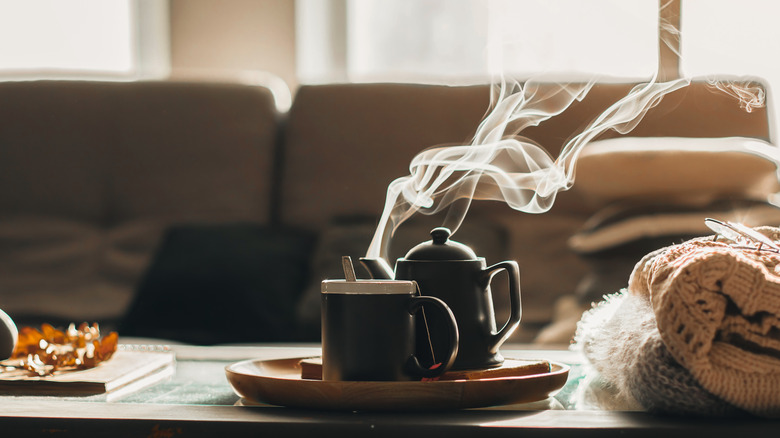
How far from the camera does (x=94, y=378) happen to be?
696 millimetres

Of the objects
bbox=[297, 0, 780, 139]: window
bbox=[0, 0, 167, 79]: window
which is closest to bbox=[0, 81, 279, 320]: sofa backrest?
bbox=[297, 0, 780, 139]: window

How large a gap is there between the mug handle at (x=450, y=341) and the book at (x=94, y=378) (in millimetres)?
297

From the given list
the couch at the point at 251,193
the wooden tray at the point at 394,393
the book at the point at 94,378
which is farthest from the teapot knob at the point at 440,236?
the couch at the point at 251,193

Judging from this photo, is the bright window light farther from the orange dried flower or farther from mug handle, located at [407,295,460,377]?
mug handle, located at [407,295,460,377]

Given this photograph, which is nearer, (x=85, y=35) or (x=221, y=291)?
(x=221, y=291)

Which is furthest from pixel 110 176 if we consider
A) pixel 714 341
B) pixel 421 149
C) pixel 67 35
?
pixel 714 341

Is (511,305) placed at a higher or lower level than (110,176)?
lower

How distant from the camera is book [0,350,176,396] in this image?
2.24 ft

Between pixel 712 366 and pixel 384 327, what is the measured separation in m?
0.23

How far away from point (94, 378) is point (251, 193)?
1274 mm

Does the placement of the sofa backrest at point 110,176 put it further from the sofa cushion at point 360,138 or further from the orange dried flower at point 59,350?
the orange dried flower at point 59,350

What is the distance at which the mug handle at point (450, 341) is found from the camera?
568mm

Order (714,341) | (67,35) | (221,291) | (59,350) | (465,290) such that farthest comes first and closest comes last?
(67,35), (221,291), (59,350), (465,290), (714,341)

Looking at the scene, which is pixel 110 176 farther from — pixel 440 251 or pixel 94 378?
pixel 440 251
